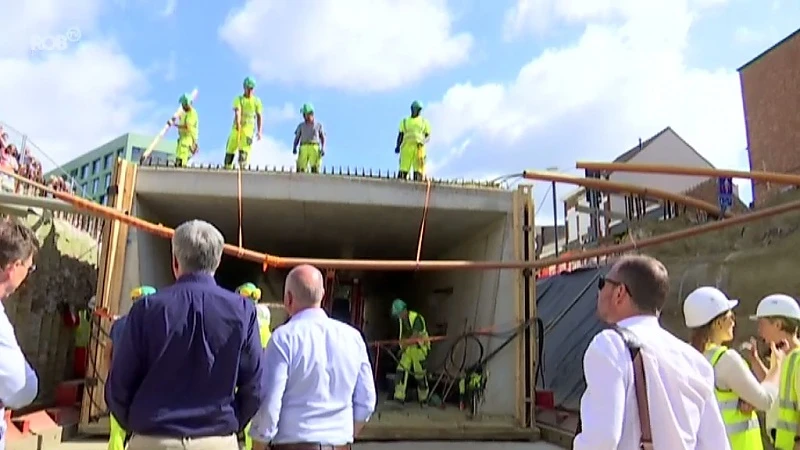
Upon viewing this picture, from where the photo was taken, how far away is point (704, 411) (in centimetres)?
225

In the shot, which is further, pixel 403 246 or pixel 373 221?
pixel 403 246

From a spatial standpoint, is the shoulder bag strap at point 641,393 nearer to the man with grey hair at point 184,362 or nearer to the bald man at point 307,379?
the man with grey hair at point 184,362

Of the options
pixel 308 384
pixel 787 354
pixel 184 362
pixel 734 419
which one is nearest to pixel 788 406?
pixel 787 354

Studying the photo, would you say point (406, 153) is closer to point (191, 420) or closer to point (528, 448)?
point (528, 448)

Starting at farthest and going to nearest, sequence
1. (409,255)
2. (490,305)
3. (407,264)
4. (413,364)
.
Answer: (409,255) → (413,364) → (490,305) → (407,264)

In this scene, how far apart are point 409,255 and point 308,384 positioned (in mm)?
10378

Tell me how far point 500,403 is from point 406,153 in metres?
4.13

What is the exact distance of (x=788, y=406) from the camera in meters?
3.51

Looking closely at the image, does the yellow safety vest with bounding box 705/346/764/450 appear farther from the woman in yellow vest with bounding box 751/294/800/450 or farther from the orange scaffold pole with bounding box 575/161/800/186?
the orange scaffold pole with bounding box 575/161/800/186

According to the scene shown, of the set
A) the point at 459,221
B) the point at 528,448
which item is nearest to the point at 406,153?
the point at 459,221

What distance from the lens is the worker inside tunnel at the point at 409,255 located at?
915 cm

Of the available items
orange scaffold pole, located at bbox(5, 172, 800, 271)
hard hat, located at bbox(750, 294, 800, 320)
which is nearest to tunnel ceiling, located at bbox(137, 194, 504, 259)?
orange scaffold pole, located at bbox(5, 172, 800, 271)

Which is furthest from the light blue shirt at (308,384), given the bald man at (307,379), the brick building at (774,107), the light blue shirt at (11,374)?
the brick building at (774,107)

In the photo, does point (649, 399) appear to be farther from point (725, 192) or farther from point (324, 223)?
point (725, 192)
